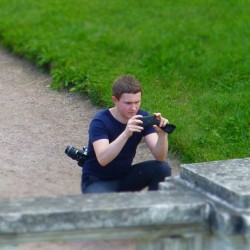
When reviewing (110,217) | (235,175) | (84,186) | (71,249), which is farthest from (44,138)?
(110,217)

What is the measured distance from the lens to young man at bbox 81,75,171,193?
5.37 m

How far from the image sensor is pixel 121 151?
18.1 ft

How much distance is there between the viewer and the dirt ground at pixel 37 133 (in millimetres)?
6270

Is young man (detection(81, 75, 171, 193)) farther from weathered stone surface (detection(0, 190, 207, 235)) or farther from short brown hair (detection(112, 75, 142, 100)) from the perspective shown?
weathered stone surface (detection(0, 190, 207, 235))

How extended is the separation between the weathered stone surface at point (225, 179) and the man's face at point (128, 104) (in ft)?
4.29

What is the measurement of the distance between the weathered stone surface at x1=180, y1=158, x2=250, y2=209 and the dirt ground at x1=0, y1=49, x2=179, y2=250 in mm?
2076

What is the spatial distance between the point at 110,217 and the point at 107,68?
559 cm

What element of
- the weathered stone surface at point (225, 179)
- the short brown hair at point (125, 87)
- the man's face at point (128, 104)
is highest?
the short brown hair at point (125, 87)

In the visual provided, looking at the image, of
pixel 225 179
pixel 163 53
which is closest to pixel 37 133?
pixel 163 53

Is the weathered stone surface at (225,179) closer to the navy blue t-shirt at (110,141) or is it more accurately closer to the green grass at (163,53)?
the navy blue t-shirt at (110,141)

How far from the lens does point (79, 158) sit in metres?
5.68

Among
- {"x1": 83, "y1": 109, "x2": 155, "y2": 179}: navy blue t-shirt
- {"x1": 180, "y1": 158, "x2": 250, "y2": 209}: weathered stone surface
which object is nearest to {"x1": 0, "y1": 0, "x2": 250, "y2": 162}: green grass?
{"x1": 83, "y1": 109, "x2": 155, "y2": 179}: navy blue t-shirt

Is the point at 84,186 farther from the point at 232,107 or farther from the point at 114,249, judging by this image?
the point at 232,107

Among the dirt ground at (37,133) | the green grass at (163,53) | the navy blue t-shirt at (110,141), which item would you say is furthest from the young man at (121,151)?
the green grass at (163,53)
